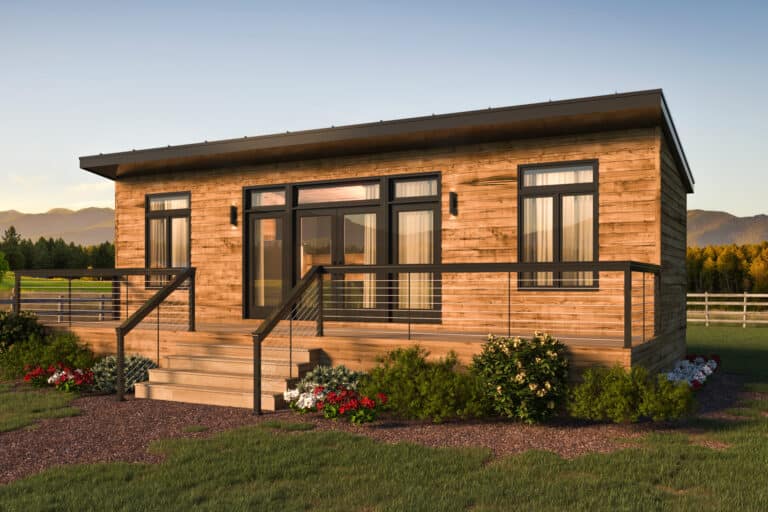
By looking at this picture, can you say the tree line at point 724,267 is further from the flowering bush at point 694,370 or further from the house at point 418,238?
the house at point 418,238

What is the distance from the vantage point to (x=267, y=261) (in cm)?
1293

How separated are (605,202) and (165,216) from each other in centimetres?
911

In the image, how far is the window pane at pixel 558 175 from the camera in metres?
10.3

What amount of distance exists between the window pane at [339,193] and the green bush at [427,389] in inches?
175

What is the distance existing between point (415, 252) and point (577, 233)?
2883 millimetres

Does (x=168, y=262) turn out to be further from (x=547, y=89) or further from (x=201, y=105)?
(x=547, y=89)

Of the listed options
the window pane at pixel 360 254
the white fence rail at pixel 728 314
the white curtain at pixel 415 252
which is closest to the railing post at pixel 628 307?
the white curtain at pixel 415 252

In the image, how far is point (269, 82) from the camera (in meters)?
13.9

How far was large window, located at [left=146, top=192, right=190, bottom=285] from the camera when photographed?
543 inches

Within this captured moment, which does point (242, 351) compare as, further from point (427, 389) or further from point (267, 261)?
point (427, 389)

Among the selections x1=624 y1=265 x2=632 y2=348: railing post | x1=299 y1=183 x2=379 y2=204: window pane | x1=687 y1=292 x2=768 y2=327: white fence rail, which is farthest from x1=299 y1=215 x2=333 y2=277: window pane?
x1=687 y1=292 x2=768 y2=327: white fence rail

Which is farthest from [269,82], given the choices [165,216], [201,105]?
[165,216]

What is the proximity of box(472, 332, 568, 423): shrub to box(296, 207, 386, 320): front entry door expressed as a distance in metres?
4.12

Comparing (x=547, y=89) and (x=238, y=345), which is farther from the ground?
(x=547, y=89)
